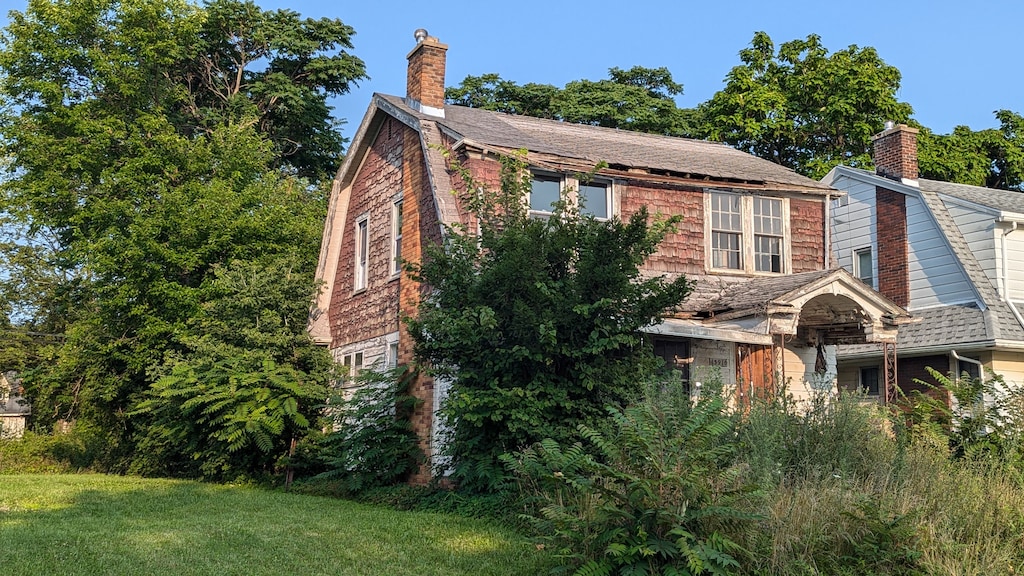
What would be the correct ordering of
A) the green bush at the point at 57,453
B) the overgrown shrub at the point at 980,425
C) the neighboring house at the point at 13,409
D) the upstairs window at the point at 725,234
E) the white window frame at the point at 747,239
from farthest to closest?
the neighboring house at the point at 13,409
the green bush at the point at 57,453
the upstairs window at the point at 725,234
the white window frame at the point at 747,239
the overgrown shrub at the point at 980,425

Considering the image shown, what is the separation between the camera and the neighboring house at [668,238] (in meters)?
15.2

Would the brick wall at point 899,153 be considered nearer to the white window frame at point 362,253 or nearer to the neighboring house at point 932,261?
the neighboring house at point 932,261

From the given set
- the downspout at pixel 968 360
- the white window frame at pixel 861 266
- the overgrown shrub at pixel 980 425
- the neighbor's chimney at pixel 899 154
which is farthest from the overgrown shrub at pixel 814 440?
the neighbor's chimney at pixel 899 154

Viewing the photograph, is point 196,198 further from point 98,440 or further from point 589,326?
point 589,326

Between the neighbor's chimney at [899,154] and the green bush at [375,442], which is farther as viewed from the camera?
the neighbor's chimney at [899,154]

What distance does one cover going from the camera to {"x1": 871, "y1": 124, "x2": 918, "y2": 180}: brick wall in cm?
2188

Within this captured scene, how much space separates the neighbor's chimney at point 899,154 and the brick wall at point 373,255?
1197 centimetres

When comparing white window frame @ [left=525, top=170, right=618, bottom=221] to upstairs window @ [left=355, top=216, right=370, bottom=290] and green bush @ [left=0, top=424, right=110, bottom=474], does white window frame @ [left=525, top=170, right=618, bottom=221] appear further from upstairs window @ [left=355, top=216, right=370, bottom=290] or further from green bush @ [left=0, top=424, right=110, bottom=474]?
green bush @ [left=0, top=424, right=110, bottom=474]

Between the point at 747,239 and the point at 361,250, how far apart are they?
784 cm

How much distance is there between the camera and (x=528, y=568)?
8.15 m

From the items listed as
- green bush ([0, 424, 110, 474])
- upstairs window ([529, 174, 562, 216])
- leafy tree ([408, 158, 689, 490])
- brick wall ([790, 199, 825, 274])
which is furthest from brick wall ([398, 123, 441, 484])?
green bush ([0, 424, 110, 474])

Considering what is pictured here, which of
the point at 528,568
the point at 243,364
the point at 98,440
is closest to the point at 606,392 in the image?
the point at 528,568

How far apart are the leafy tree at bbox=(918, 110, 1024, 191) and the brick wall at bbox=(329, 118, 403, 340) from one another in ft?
69.6

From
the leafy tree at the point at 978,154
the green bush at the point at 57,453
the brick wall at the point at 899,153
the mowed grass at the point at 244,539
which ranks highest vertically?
the leafy tree at the point at 978,154
